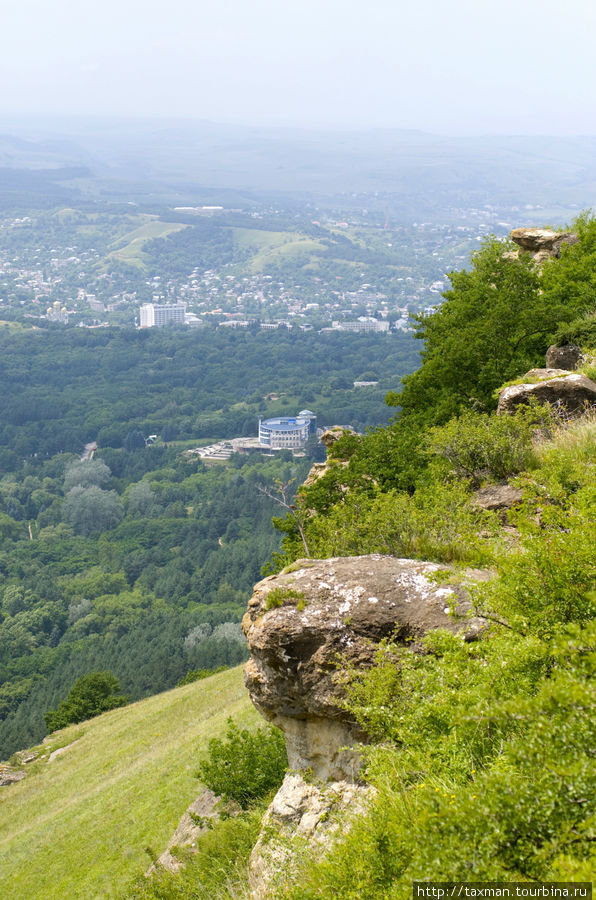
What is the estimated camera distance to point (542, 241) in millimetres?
26766

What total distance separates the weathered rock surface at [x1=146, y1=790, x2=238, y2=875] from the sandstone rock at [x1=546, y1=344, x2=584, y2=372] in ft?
43.3

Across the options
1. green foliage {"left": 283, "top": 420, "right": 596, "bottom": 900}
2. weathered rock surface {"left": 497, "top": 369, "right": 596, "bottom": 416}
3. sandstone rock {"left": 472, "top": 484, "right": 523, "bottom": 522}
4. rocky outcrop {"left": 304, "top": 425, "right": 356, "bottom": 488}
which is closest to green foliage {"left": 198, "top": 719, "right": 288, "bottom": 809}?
green foliage {"left": 283, "top": 420, "right": 596, "bottom": 900}

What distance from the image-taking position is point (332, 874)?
483 centimetres

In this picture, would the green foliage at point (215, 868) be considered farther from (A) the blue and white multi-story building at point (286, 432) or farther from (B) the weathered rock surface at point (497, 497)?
(A) the blue and white multi-story building at point (286, 432)

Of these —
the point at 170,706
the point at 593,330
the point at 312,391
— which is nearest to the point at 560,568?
the point at 593,330

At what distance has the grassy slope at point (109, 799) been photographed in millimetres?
15513

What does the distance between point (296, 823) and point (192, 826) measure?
17.6ft

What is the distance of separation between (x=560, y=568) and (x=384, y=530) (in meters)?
5.53

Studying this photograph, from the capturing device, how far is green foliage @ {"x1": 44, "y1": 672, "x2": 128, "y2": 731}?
3800 cm

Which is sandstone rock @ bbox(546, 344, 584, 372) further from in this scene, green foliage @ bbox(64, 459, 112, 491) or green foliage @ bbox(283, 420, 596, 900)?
green foliage @ bbox(64, 459, 112, 491)

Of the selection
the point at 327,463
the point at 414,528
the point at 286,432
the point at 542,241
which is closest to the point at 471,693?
the point at 414,528

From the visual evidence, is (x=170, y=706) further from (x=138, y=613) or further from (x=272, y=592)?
(x=138, y=613)

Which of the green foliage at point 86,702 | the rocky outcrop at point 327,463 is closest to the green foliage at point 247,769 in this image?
the rocky outcrop at point 327,463

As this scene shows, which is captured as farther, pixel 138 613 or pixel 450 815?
pixel 138 613
